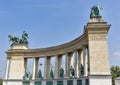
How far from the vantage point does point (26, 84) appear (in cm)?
4772

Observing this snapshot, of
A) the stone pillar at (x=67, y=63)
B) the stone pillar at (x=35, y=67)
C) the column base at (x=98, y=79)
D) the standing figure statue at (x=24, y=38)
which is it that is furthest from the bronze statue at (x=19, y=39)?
the column base at (x=98, y=79)

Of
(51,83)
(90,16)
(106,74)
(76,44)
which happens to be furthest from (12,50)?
(106,74)

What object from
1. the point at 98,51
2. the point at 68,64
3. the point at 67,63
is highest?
the point at 98,51

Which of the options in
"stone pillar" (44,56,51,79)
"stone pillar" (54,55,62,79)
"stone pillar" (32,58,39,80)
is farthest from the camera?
"stone pillar" (32,58,39,80)

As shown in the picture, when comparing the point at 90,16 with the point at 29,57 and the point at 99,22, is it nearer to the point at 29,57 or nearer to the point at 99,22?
the point at 99,22

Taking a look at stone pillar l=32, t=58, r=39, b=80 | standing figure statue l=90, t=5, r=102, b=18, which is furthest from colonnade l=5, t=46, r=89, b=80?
standing figure statue l=90, t=5, r=102, b=18

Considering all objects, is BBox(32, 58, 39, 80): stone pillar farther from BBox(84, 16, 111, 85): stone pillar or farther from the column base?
the column base

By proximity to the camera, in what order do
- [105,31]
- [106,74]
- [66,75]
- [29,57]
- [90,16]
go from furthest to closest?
[29,57] → [66,75] → [90,16] → [105,31] → [106,74]

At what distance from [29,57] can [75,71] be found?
13.8 m

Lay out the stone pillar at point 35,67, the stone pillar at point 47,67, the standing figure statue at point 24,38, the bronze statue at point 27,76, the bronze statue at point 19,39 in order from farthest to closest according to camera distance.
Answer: the standing figure statue at point 24,38 < the bronze statue at point 19,39 < the bronze statue at point 27,76 < the stone pillar at point 35,67 < the stone pillar at point 47,67

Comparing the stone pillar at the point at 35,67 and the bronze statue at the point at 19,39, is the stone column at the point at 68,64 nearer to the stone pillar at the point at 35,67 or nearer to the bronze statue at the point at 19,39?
the stone pillar at the point at 35,67

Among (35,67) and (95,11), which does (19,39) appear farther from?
(95,11)

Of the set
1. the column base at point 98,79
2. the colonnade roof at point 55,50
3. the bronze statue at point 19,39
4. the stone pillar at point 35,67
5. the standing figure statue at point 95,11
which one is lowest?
the column base at point 98,79

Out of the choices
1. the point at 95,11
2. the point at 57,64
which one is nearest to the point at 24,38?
the point at 57,64
